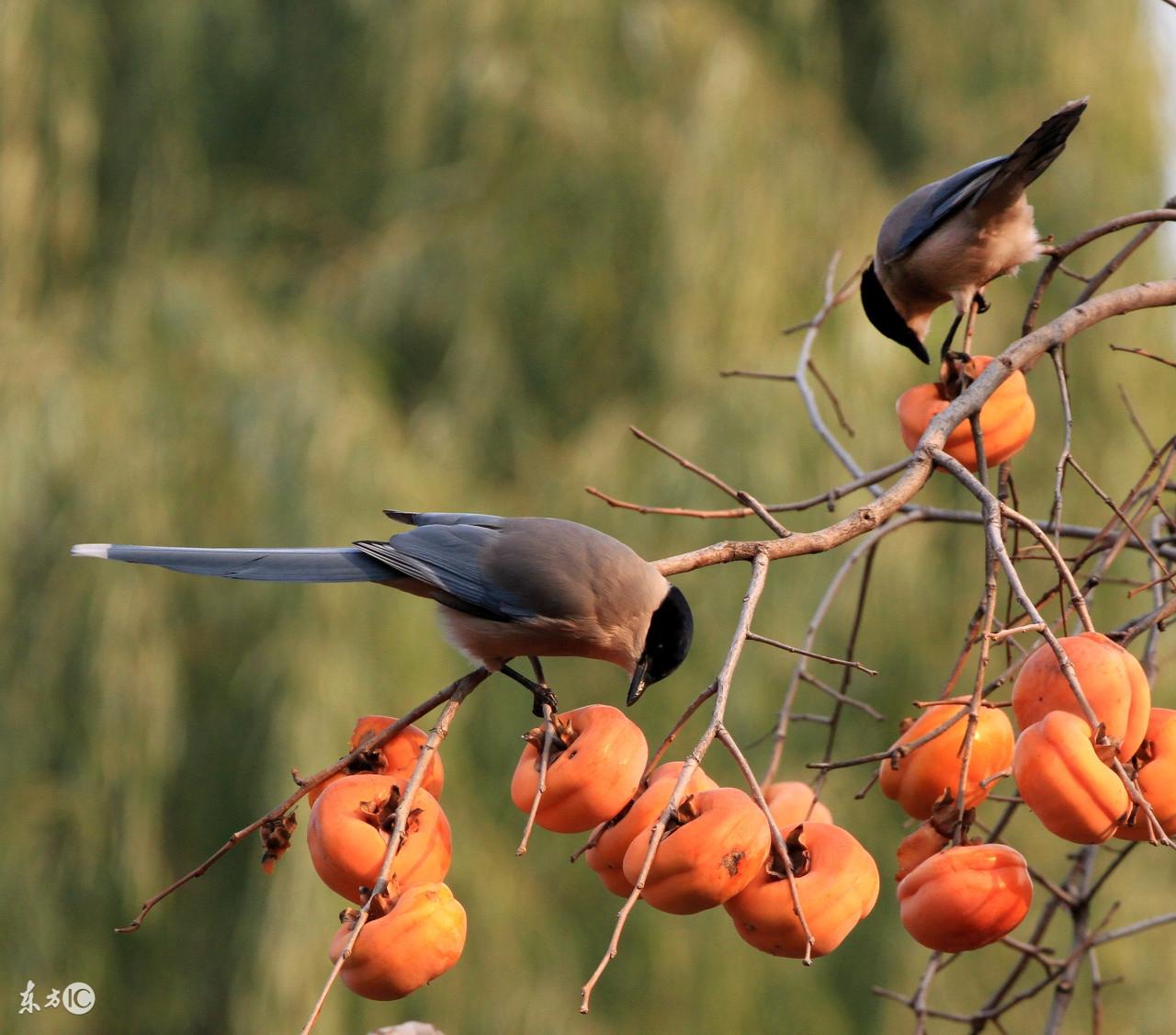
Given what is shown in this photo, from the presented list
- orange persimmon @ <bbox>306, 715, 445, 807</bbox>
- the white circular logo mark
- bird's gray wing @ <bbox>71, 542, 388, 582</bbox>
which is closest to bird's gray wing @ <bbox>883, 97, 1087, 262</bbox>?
bird's gray wing @ <bbox>71, 542, 388, 582</bbox>

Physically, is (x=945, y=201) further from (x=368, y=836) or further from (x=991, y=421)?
(x=368, y=836)

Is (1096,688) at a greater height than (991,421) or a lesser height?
lesser

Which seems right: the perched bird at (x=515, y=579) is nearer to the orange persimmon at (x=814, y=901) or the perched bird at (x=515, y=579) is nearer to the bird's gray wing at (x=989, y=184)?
the orange persimmon at (x=814, y=901)

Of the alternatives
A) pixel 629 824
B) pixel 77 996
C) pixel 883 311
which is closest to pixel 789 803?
pixel 629 824

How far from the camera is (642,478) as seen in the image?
4.07m

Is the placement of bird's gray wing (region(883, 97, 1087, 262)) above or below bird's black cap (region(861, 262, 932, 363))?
above

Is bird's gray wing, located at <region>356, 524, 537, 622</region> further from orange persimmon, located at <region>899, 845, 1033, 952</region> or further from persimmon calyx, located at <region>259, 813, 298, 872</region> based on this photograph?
orange persimmon, located at <region>899, 845, 1033, 952</region>

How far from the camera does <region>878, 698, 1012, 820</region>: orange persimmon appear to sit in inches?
51.8

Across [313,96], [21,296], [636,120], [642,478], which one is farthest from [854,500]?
[21,296]

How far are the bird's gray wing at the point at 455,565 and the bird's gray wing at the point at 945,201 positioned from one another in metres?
1.22

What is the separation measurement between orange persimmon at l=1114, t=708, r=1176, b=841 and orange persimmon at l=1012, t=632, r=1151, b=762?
2 cm

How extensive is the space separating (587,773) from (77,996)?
321cm

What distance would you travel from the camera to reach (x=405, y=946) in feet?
3.64

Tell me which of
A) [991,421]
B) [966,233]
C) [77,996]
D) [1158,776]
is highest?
[966,233]
